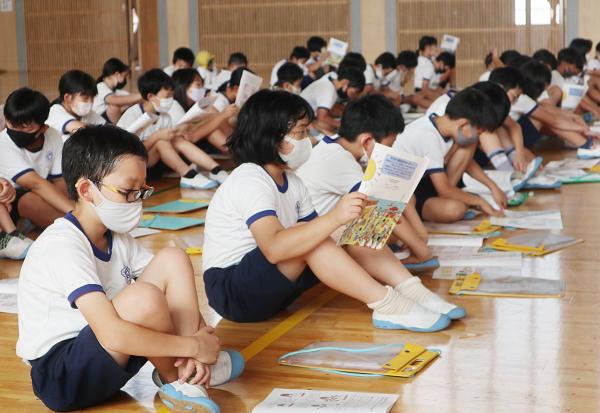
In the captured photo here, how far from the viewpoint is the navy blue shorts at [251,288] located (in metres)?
2.92

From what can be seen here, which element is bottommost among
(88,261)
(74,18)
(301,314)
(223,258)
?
(301,314)

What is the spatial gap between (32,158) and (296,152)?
2.06m

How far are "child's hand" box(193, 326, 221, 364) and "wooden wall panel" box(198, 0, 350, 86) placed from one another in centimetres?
1156

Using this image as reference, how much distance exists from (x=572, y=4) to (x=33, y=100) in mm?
10226

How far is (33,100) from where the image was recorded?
14.1ft

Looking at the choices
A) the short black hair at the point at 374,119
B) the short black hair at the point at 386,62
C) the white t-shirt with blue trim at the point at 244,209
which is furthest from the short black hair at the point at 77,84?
the short black hair at the point at 386,62

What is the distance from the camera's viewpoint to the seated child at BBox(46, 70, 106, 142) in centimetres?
533

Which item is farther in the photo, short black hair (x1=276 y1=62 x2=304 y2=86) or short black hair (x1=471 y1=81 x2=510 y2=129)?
short black hair (x1=276 y1=62 x2=304 y2=86)

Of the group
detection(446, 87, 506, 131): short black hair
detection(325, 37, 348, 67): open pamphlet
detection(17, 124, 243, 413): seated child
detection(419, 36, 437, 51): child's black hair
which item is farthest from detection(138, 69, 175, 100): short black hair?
detection(419, 36, 437, 51): child's black hair

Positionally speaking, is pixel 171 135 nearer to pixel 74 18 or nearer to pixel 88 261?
pixel 88 261

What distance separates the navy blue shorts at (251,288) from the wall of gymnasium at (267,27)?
8.97 m

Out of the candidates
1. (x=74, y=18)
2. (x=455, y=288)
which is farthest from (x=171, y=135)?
(x=74, y=18)

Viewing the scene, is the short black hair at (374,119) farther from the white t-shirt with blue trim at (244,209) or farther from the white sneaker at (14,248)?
the white sneaker at (14,248)

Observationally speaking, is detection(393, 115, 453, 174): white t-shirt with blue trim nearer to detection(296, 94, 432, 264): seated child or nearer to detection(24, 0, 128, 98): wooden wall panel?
detection(296, 94, 432, 264): seated child
